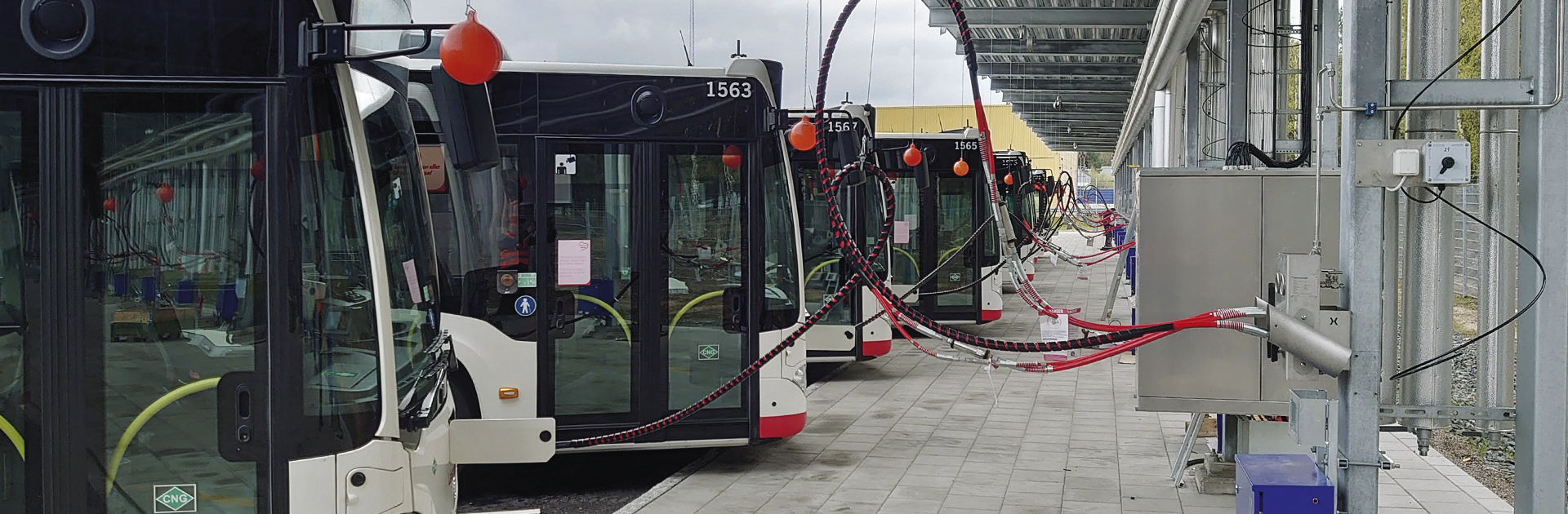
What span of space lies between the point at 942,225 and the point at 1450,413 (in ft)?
35.6

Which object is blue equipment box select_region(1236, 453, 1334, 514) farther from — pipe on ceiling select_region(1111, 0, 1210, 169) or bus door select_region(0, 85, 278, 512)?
pipe on ceiling select_region(1111, 0, 1210, 169)

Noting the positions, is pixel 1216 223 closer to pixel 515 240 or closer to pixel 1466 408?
pixel 1466 408

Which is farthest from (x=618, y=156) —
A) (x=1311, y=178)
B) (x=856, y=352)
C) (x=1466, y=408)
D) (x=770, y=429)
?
(x=856, y=352)

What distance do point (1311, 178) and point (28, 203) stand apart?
609cm

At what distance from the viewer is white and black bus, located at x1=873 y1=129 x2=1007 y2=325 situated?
16812mm

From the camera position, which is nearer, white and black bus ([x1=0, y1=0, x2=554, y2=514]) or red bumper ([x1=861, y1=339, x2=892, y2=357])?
white and black bus ([x1=0, y1=0, x2=554, y2=514])

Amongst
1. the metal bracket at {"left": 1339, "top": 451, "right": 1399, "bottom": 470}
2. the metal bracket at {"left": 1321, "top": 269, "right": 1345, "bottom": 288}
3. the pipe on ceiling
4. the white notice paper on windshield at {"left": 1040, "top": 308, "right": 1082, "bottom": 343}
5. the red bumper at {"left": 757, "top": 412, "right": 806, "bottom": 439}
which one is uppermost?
the pipe on ceiling

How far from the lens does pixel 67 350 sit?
3.81m

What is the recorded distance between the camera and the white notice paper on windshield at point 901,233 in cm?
1666

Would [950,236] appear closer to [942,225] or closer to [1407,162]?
[942,225]

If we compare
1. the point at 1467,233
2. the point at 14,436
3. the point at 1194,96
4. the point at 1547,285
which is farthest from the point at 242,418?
the point at 1194,96

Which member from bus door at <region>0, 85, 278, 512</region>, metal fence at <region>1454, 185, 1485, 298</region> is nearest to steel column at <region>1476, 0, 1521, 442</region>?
metal fence at <region>1454, 185, 1485, 298</region>

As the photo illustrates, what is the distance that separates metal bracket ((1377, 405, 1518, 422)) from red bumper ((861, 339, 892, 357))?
24.2 ft

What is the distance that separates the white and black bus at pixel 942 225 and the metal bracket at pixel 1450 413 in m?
9.95
